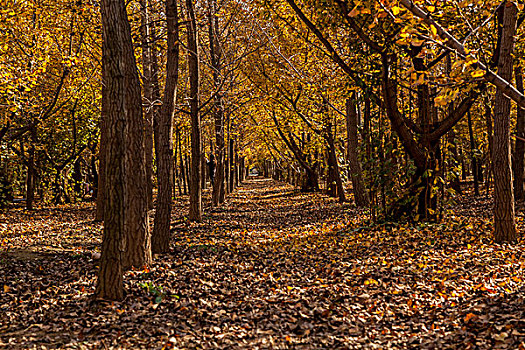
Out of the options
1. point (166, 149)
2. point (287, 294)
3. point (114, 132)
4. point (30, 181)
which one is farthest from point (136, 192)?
point (30, 181)

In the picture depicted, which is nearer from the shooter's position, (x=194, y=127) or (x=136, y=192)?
(x=136, y=192)

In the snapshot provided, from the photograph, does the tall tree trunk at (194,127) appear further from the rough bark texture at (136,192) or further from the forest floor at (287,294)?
the rough bark texture at (136,192)

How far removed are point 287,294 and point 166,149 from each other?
389 centimetres

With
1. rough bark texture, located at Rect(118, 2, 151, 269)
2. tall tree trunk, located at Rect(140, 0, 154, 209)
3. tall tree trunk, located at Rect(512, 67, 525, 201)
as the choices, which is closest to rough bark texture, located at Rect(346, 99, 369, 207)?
tall tree trunk, located at Rect(512, 67, 525, 201)

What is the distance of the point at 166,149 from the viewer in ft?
27.3

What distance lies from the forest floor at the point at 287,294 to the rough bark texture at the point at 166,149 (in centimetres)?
52

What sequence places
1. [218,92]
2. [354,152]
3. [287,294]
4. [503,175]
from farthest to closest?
1. [354,152]
2. [218,92]
3. [503,175]
4. [287,294]

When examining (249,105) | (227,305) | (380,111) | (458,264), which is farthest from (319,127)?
(227,305)

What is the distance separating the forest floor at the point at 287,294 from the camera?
15.9 ft

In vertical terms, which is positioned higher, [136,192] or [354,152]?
[354,152]

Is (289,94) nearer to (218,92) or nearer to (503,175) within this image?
(218,92)

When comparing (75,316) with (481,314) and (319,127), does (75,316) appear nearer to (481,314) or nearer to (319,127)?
(481,314)

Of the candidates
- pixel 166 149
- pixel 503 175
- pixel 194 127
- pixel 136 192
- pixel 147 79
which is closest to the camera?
pixel 136 192

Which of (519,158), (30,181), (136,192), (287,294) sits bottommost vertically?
(287,294)
